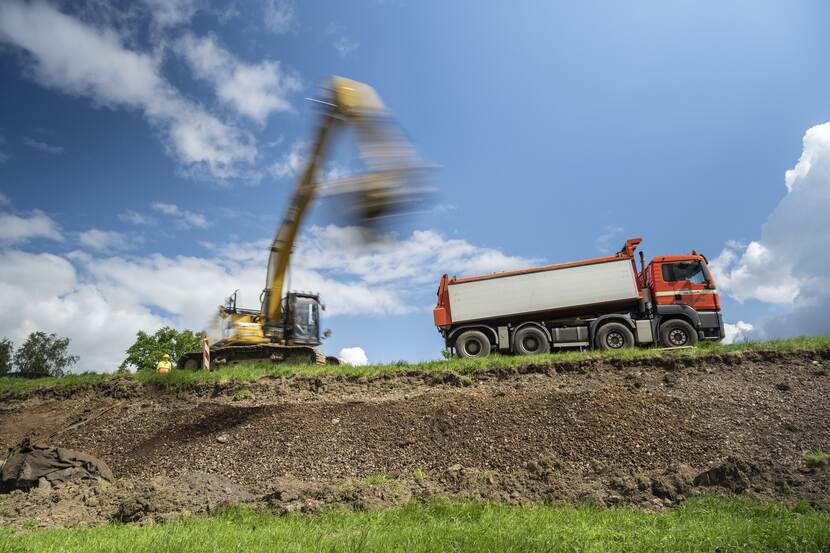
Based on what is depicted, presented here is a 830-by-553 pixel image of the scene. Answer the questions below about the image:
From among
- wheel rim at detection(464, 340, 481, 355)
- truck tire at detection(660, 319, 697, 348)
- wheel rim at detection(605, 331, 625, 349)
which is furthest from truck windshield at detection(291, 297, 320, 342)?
truck tire at detection(660, 319, 697, 348)

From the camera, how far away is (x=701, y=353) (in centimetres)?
1188

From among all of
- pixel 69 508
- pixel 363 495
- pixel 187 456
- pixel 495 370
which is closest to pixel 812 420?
pixel 495 370

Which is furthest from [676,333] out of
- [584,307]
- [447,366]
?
[447,366]

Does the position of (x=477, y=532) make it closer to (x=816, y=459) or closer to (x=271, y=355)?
(x=816, y=459)

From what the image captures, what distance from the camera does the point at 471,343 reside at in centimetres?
1709

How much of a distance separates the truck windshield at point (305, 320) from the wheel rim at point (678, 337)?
35.8 feet

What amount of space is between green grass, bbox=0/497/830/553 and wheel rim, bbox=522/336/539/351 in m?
10.4

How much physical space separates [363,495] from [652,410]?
570 cm

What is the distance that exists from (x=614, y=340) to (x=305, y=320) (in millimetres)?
9673

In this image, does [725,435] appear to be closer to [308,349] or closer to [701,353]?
[701,353]

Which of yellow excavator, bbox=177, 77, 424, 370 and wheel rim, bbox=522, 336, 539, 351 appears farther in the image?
wheel rim, bbox=522, 336, 539, 351

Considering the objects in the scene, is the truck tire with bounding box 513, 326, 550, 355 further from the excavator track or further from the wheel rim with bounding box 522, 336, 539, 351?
the excavator track

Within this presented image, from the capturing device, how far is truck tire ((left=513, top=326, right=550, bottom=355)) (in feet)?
54.6

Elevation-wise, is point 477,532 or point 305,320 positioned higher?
point 305,320
